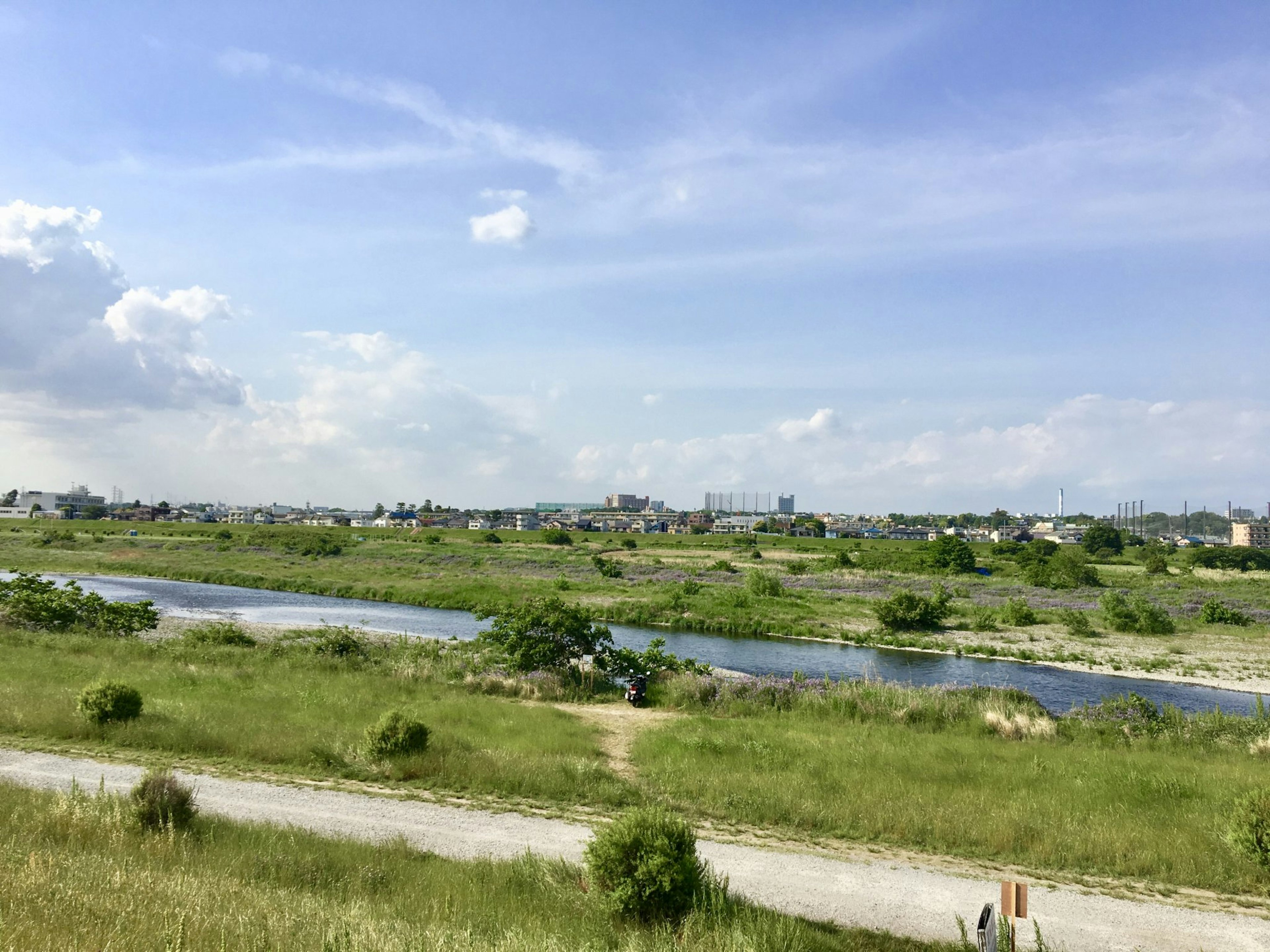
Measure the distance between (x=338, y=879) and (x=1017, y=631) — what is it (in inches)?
1949

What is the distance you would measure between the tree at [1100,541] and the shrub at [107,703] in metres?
123

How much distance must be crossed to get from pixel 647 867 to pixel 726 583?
63046 mm

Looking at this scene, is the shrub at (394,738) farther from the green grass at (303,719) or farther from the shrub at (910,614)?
the shrub at (910,614)

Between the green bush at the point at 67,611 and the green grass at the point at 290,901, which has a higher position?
the green grass at the point at 290,901

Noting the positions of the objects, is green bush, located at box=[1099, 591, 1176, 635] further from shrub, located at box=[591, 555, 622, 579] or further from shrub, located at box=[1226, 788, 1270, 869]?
shrub, located at box=[1226, 788, 1270, 869]

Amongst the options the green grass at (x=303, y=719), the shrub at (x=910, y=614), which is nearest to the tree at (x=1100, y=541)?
the shrub at (x=910, y=614)

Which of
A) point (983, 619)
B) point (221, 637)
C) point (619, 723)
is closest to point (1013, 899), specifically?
point (619, 723)

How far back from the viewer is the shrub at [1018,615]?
51.7 m

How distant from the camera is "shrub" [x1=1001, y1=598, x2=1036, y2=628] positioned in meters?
51.7

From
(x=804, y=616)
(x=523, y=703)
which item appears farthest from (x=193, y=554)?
(x=523, y=703)

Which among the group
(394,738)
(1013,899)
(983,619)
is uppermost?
(1013,899)

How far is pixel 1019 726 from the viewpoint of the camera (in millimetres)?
21891

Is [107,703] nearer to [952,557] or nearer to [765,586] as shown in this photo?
[765,586]

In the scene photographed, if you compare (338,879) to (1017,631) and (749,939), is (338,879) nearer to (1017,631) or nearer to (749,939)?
(749,939)
